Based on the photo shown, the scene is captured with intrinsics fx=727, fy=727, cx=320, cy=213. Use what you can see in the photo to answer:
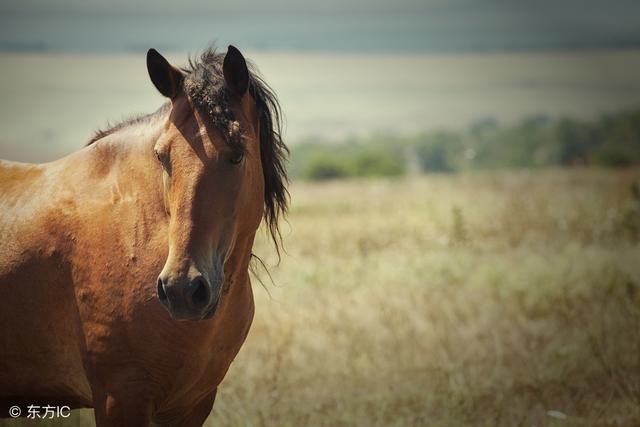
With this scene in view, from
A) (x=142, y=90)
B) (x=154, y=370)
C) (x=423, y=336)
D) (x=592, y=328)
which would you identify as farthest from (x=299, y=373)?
(x=142, y=90)

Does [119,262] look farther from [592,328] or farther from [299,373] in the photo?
[592,328]

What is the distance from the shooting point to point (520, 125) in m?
69.3

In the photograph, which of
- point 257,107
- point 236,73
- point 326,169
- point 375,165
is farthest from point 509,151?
point 236,73

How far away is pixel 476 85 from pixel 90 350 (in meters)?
82.0

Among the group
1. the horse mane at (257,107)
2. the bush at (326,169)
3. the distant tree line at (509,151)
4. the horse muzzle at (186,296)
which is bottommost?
the bush at (326,169)

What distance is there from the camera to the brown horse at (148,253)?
10.2 feet

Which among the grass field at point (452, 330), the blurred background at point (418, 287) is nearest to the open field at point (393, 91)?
the blurred background at point (418, 287)

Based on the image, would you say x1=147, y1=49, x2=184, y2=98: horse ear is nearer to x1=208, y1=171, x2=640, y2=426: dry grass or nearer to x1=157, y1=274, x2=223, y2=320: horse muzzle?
x1=157, y1=274, x2=223, y2=320: horse muzzle

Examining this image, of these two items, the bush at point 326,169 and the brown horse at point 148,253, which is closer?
the brown horse at point 148,253

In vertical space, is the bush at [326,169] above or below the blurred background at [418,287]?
below

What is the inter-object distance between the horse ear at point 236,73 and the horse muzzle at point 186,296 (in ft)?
3.02

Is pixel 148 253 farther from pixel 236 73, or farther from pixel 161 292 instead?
pixel 236 73

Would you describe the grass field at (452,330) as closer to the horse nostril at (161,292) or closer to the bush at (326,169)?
the horse nostril at (161,292)

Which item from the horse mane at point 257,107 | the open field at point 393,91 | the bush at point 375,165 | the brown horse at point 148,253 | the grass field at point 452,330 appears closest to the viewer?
the brown horse at point 148,253
